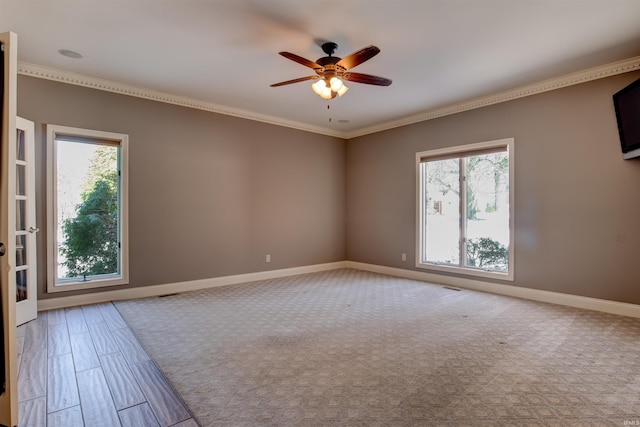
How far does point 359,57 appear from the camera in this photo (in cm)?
283

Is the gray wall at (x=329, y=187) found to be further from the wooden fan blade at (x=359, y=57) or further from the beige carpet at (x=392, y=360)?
the wooden fan blade at (x=359, y=57)

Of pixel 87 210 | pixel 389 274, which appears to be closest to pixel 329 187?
pixel 389 274

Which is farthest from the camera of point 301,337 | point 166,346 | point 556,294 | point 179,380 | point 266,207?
point 266,207

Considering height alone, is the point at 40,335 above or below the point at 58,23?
below

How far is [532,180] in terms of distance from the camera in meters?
4.34

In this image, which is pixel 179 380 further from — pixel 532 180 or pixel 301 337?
pixel 532 180

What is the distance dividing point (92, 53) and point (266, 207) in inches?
126

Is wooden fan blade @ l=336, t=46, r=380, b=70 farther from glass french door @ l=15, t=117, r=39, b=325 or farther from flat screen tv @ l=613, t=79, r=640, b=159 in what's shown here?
glass french door @ l=15, t=117, r=39, b=325

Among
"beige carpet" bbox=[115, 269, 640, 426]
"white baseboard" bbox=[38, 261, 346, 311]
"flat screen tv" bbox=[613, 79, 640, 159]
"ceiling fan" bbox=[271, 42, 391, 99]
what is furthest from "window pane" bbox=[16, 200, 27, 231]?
"flat screen tv" bbox=[613, 79, 640, 159]

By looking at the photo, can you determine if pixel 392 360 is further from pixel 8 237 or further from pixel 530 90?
pixel 530 90

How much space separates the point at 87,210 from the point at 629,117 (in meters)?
6.50

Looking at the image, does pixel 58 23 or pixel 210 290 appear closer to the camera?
pixel 58 23

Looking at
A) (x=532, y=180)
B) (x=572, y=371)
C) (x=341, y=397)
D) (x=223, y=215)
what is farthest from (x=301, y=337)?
(x=532, y=180)

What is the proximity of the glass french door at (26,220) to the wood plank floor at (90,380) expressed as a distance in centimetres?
38
